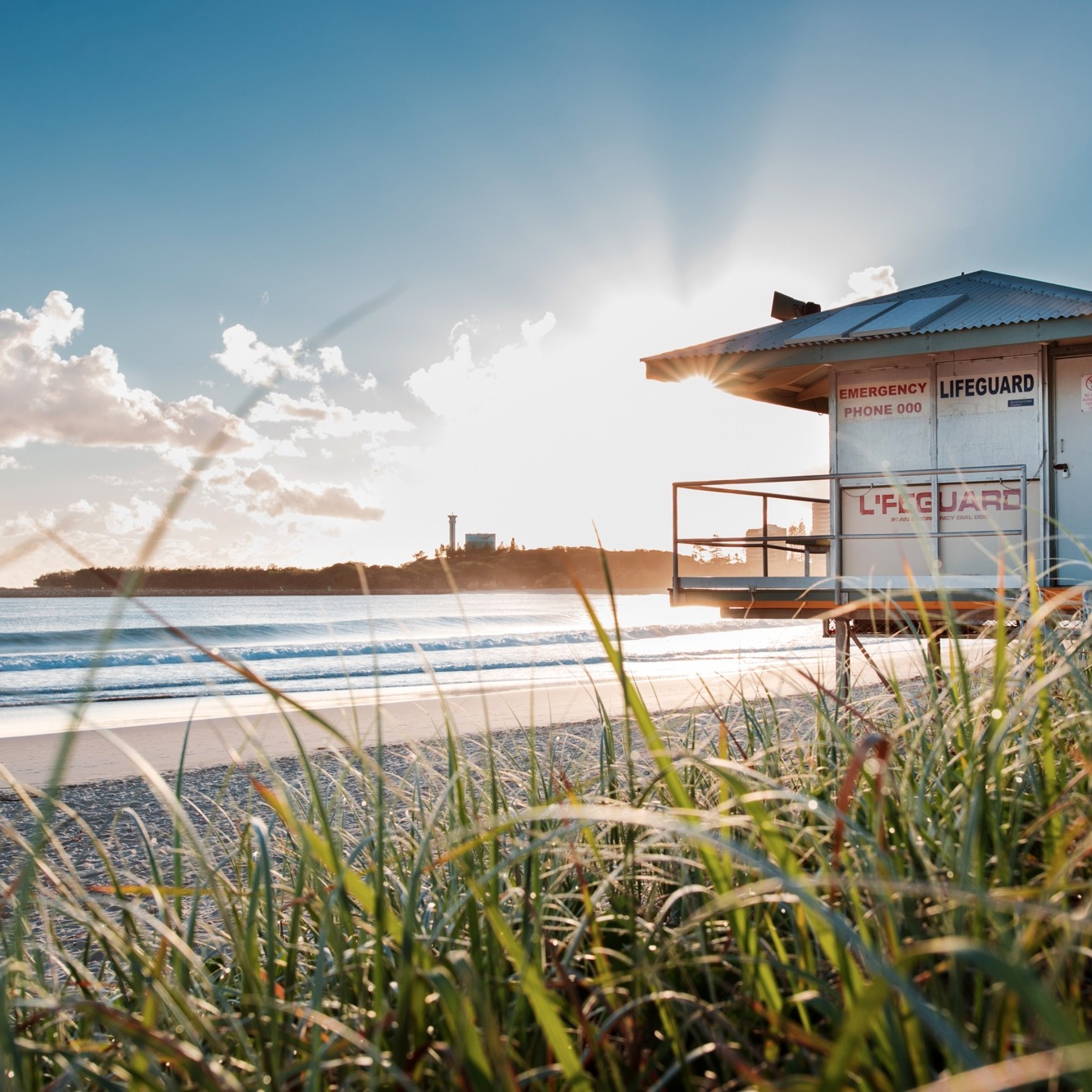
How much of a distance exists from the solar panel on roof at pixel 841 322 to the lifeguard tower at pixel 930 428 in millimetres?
32

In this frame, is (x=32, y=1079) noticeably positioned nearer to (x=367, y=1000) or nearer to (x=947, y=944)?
(x=367, y=1000)

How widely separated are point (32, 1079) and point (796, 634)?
33.5 metres

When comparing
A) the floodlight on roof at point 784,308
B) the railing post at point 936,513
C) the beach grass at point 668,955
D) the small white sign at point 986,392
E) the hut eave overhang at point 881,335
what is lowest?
the beach grass at point 668,955

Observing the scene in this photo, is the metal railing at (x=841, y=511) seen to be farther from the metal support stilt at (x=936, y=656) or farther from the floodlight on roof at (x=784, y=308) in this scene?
the metal support stilt at (x=936, y=656)

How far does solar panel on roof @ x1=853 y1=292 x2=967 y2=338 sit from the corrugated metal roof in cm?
3

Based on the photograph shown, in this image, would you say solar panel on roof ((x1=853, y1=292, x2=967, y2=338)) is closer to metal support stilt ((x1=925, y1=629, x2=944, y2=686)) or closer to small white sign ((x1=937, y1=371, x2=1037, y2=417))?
small white sign ((x1=937, y1=371, x2=1037, y2=417))

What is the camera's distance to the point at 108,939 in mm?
1845

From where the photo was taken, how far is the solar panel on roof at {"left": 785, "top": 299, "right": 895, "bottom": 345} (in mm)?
10234

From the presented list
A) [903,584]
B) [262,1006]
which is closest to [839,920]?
[262,1006]

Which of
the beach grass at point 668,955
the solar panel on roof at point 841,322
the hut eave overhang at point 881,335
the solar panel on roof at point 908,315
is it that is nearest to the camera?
the beach grass at point 668,955

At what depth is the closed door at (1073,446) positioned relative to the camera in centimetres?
962

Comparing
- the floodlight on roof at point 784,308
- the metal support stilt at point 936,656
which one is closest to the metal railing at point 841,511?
the floodlight on roof at point 784,308

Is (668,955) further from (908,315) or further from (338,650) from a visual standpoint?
(908,315)

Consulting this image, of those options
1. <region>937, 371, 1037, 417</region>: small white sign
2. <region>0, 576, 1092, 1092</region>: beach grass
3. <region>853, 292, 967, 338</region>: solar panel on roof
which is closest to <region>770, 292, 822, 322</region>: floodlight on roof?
<region>853, 292, 967, 338</region>: solar panel on roof
